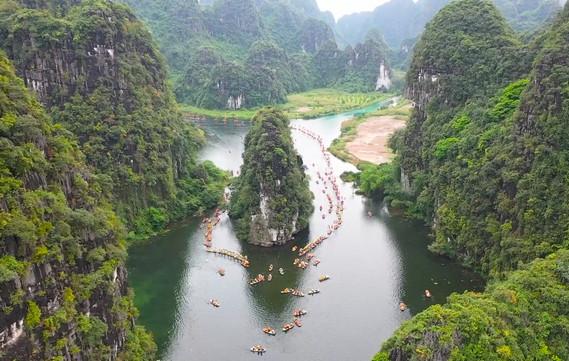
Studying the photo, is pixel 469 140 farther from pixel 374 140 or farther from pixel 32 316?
pixel 374 140

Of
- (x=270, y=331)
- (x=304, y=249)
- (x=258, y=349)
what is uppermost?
(x=304, y=249)

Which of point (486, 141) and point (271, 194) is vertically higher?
point (486, 141)

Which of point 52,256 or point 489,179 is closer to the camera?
point 52,256

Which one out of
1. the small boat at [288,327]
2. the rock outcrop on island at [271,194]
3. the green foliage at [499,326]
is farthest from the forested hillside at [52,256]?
the rock outcrop on island at [271,194]

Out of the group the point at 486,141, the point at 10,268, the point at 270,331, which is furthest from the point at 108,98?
the point at 486,141

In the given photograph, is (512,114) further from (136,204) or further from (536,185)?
(136,204)

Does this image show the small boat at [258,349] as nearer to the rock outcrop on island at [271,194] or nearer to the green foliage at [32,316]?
the green foliage at [32,316]

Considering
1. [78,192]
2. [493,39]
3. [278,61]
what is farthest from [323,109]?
[78,192]

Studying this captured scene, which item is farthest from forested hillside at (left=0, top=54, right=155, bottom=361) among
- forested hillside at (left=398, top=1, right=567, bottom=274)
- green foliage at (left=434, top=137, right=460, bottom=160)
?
green foliage at (left=434, top=137, right=460, bottom=160)
